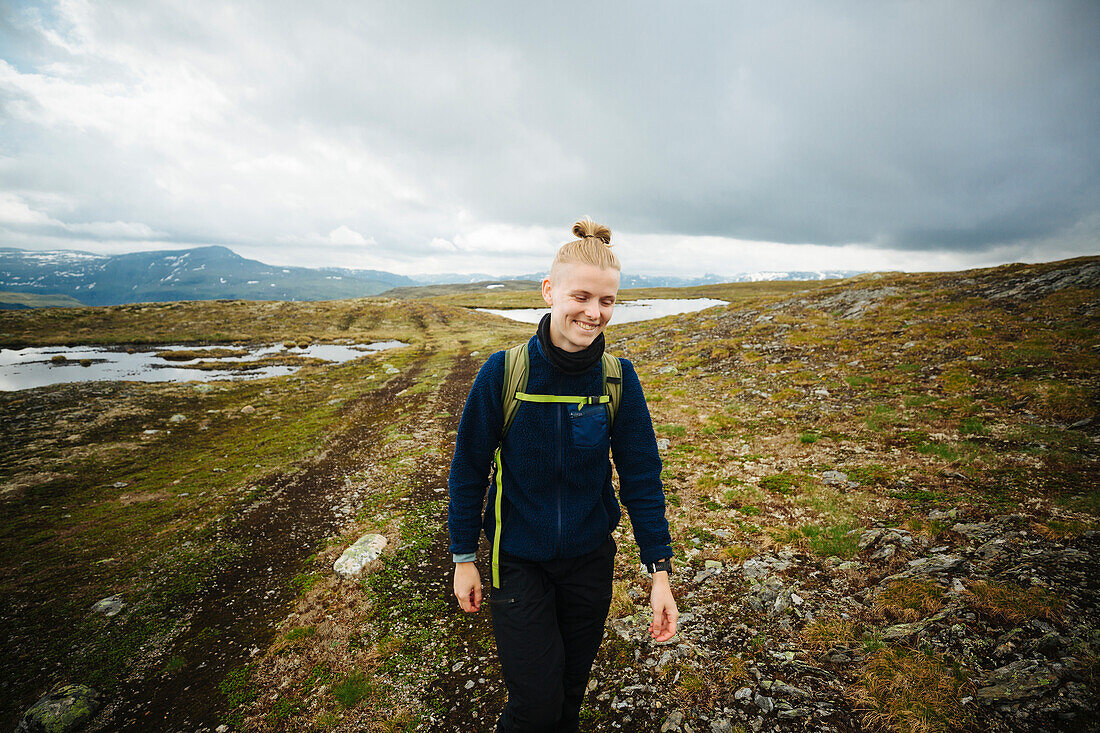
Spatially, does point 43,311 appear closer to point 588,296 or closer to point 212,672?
point 212,672

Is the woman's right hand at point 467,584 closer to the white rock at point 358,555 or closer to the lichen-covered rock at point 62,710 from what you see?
the white rock at point 358,555

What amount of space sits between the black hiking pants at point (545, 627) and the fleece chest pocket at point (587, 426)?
4.04 feet

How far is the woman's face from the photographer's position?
3646 mm

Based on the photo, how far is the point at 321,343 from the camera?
65.7 m

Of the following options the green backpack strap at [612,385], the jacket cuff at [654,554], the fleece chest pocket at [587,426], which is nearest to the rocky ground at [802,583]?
the jacket cuff at [654,554]

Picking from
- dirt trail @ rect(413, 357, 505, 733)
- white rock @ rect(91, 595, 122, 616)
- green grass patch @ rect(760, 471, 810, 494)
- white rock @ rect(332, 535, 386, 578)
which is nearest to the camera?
dirt trail @ rect(413, 357, 505, 733)

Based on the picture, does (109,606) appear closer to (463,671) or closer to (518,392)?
(463,671)

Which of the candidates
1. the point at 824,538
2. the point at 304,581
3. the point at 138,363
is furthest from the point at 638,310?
the point at 304,581

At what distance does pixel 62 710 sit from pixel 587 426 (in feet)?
32.7

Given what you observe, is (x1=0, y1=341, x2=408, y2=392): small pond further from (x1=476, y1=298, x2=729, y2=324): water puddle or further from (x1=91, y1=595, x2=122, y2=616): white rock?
(x1=476, y1=298, x2=729, y2=324): water puddle

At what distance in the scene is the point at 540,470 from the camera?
13.1ft

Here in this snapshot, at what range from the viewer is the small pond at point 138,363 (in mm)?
40031

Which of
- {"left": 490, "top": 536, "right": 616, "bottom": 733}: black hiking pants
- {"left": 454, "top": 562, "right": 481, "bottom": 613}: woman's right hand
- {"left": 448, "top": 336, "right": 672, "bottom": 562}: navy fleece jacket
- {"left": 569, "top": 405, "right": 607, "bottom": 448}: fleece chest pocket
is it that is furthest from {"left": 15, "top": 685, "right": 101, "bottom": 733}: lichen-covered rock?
{"left": 569, "top": 405, "right": 607, "bottom": 448}: fleece chest pocket

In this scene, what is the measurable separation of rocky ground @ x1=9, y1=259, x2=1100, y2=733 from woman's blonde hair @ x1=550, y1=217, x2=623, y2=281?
6.48 metres
